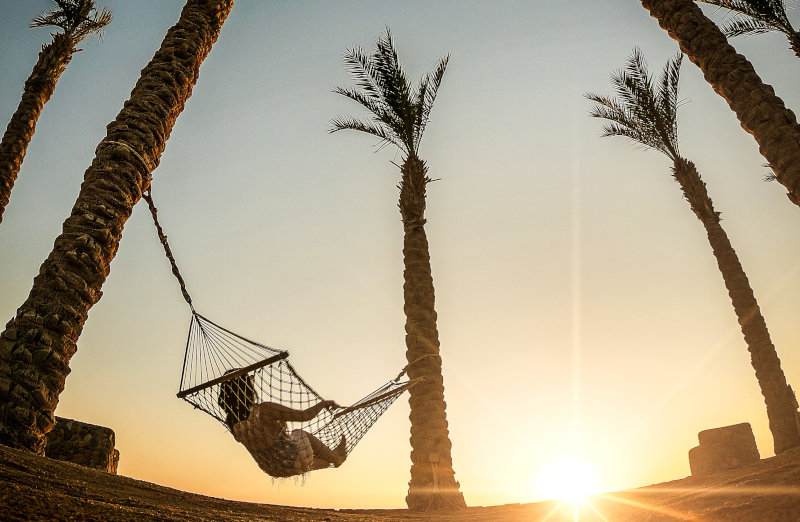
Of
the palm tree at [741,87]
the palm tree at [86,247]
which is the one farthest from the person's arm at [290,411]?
the palm tree at [741,87]

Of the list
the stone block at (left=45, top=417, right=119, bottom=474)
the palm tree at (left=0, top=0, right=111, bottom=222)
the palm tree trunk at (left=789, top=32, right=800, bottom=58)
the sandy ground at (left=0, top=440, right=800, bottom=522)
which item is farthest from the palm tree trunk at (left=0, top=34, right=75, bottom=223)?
the palm tree trunk at (left=789, top=32, right=800, bottom=58)

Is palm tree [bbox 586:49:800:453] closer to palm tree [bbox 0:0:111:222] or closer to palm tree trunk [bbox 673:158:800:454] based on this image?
palm tree trunk [bbox 673:158:800:454]

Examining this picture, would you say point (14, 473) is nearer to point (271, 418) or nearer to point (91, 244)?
point (91, 244)

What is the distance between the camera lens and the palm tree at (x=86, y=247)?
11.2ft

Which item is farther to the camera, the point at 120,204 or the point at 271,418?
the point at 271,418

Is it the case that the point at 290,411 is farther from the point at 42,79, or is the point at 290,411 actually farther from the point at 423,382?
the point at 42,79

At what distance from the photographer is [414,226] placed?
763 centimetres

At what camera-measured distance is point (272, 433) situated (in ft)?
15.9

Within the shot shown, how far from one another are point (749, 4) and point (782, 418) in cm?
600

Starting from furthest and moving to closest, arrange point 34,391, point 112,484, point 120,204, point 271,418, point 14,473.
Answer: point 271,418 → point 120,204 → point 34,391 → point 112,484 → point 14,473

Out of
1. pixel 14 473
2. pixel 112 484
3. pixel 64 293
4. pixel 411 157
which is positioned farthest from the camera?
pixel 411 157

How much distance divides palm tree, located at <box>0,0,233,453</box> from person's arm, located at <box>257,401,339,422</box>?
181 cm

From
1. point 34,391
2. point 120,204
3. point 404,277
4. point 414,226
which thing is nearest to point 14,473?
point 34,391

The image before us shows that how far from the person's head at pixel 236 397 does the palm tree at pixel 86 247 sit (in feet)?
4.15
